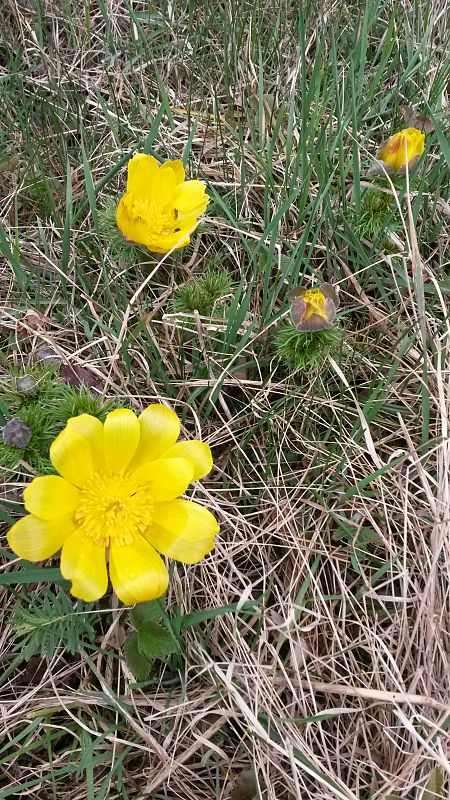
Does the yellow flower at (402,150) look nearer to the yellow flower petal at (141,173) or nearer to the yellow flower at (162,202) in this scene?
the yellow flower at (162,202)

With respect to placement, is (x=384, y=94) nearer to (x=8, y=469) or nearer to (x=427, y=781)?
(x=8, y=469)

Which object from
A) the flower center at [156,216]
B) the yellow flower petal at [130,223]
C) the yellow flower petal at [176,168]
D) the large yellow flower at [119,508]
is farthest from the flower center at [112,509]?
the yellow flower petal at [176,168]

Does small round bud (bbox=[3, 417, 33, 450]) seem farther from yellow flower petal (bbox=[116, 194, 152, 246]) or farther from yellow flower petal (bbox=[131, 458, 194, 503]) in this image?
yellow flower petal (bbox=[116, 194, 152, 246])

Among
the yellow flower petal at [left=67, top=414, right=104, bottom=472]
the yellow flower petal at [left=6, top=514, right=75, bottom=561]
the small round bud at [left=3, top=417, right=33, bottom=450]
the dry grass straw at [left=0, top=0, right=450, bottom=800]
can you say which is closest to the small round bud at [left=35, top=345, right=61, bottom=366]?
the dry grass straw at [left=0, top=0, right=450, bottom=800]

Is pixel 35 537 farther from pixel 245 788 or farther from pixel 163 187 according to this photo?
pixel 163 187

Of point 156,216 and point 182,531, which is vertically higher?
point 156,216

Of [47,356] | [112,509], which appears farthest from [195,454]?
[47,356]
